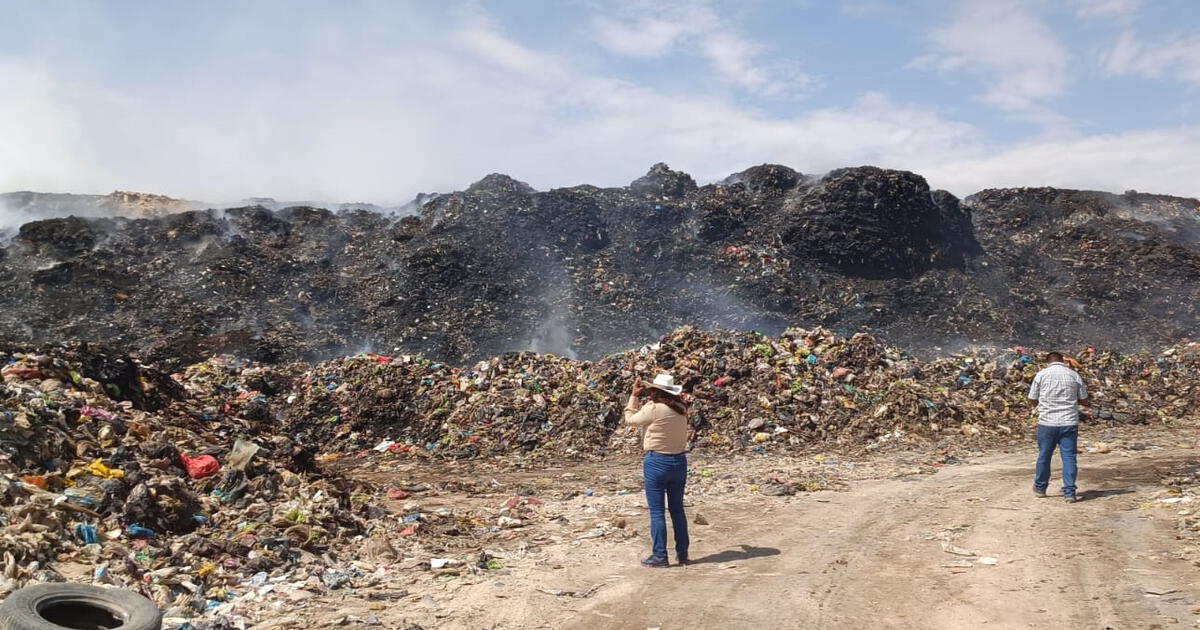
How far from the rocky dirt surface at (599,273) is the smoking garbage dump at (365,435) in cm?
372

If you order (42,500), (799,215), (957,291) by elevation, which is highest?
(799,215)

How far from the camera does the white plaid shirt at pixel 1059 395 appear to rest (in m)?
6.93

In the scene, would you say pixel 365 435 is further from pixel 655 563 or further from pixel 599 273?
pixel 599 273

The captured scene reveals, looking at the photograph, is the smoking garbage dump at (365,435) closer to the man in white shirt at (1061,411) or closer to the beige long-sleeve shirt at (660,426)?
the beige long-sleeve shirt at (660,426)

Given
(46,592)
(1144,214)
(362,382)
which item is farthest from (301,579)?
(1144,214)

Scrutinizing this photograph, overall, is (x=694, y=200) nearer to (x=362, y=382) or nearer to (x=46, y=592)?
(x=362, y=382)

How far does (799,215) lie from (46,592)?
2424 cm

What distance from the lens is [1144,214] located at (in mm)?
29672

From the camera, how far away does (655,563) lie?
212 inches

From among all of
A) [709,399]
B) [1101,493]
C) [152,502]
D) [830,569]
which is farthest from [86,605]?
[709,399]

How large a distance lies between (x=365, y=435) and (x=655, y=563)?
26.9 feet

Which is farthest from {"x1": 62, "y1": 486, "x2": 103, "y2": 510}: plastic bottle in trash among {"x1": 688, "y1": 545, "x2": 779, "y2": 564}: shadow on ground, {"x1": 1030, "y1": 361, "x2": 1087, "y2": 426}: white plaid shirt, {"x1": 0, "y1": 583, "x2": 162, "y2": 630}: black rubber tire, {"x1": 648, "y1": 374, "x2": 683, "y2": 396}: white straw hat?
{"x1": 1030, "y1": 361, "x2": 1087, "y2": 426}: white plaid shirt

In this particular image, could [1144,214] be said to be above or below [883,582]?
above

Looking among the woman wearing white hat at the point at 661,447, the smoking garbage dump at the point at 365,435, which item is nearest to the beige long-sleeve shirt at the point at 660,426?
the woman wearing white hat at the point at 661,447
